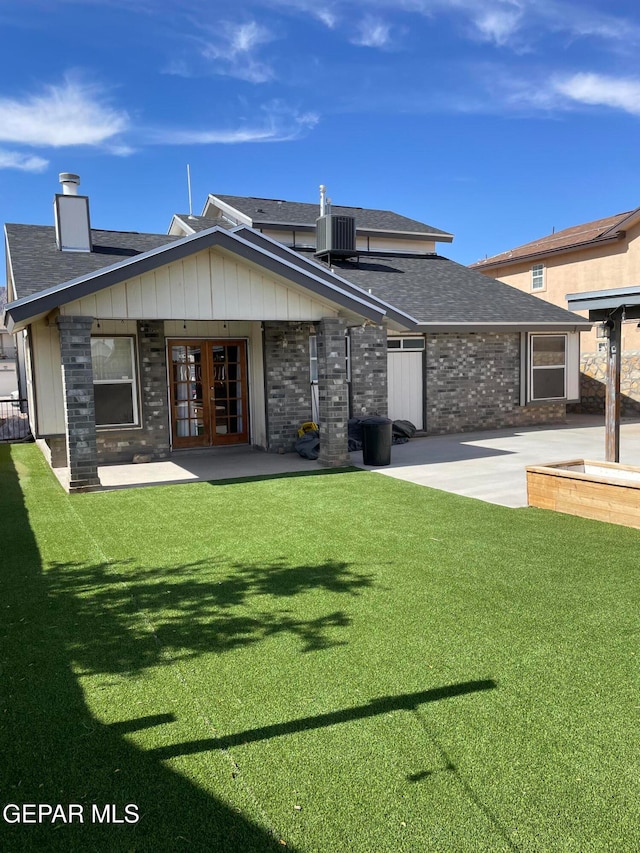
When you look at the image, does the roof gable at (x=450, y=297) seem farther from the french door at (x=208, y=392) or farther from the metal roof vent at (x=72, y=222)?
the metal roof vent at (x=72, y=222)

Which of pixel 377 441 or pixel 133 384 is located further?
pixel 133 384

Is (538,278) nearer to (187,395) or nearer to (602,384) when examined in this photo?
(602,384)

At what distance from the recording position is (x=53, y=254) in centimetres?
1291

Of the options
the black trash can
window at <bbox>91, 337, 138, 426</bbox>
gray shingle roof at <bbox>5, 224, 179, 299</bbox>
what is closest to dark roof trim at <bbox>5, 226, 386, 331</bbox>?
gray shingle roof at <bbox>5, 224, 179, 299</bbox>

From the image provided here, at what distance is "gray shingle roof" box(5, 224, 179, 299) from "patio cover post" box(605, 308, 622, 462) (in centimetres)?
868

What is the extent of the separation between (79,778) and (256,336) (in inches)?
452

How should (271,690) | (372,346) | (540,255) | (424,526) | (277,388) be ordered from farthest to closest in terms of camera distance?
(540,255)
(372,346)
(277,388)
(424,526)
(271,690)

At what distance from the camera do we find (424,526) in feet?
24.7

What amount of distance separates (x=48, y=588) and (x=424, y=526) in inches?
160

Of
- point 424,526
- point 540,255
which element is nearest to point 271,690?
point 424,526

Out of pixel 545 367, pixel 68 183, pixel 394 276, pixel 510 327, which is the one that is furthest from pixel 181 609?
pixel 545 367

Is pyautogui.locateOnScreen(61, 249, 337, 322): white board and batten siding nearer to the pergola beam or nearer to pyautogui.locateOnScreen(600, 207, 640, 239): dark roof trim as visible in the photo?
the pergola beam

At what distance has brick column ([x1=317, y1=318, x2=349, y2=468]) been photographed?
1173 centimetres

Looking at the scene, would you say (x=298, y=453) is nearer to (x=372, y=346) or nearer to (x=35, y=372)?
(x=372, y=346)
